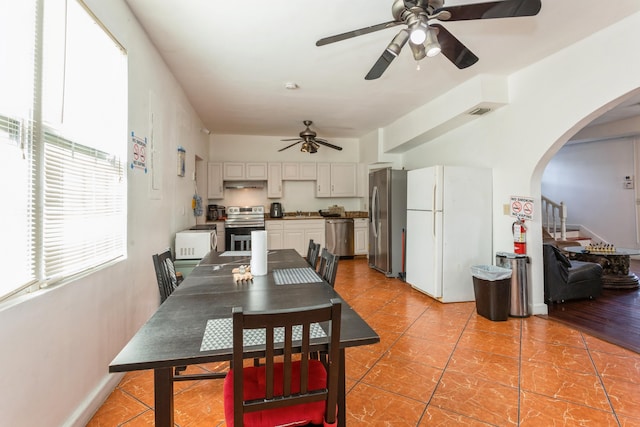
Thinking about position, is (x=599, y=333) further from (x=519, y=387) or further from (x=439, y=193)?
(x=439, y=193)

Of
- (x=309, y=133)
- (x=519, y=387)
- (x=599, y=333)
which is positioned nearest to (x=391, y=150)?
(x=309, y=133)

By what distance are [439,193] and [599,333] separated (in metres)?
1.98

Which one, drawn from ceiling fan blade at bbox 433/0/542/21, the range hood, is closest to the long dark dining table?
ceiling fan blade at bbox 433/0/542/21

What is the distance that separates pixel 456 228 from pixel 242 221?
13.1 feet

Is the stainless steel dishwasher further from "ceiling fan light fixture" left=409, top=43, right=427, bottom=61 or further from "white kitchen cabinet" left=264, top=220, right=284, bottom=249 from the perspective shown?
"ceiling fan light fixture" left=409, top=43, right=427, bottom=61

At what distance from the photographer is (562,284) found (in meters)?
3.59

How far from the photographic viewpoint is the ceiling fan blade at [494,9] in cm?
169

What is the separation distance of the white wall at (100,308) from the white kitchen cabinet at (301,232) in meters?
2.89

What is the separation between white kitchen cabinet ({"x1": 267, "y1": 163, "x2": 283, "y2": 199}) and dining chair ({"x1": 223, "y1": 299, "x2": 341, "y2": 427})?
5.37 meters

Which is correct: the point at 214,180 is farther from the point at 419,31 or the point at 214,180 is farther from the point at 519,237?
the point at 519,237

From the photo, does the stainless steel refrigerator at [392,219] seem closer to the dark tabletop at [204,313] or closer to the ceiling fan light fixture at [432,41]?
the dark tabletop at [204,313]

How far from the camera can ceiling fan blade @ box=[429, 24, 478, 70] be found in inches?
80.4

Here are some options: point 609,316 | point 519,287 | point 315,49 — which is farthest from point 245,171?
point 609,316

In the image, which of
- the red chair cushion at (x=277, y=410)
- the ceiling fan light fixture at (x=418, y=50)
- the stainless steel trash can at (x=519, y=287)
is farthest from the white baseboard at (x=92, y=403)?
the stainless steel trash can at (x=519, y=287)
